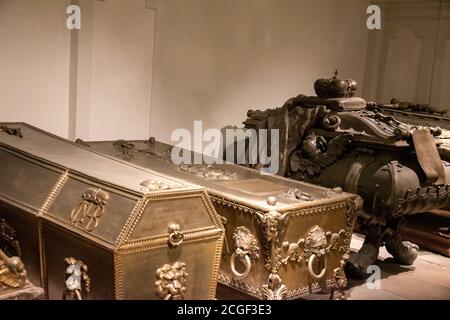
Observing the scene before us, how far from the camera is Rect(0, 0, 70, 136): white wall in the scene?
3.73 m

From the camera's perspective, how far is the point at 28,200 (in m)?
2.76

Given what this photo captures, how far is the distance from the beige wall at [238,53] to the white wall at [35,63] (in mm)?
752

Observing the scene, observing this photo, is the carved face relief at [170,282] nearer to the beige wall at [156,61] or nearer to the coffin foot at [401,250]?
the beige wall at [156,61]

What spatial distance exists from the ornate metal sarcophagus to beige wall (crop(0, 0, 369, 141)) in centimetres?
69

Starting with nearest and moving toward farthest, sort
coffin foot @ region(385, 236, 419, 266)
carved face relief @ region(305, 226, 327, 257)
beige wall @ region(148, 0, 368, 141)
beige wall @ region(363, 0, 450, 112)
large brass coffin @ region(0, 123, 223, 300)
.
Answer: large brass coffin @ region(0, 123, 223, 300) → carved face relief @ region(305, 226, 327, 257) → coffin foot @ region(385, 236, 419, 266) → beige wall @ region(148, 0, 368, 141) → beige wall @ region(363, 0, 450, 112)

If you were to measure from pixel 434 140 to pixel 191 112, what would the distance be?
6.09 ft

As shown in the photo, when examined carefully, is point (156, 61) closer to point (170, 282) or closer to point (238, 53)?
point (238, 53)

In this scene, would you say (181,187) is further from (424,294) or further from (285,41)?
(285,41)

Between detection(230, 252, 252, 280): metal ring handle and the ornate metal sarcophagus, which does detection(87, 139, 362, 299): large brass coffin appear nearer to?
detection(230, 252, 252, 280): metal ring handle

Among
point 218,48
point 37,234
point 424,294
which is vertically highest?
point 218,48

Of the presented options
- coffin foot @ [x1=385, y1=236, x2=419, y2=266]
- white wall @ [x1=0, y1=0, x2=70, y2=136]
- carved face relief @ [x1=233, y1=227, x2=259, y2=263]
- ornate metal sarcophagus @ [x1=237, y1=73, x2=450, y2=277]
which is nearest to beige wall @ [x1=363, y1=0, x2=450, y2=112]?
ornate metal sarcophagus @ [x1=237, y1=73, x2=450, y2=277]

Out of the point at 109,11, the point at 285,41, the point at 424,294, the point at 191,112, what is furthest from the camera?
the point at 285,41
